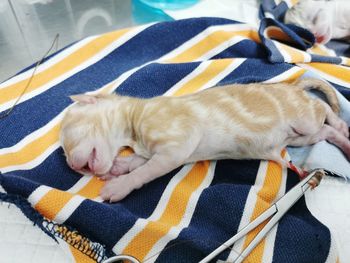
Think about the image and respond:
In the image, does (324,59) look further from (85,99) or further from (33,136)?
(33,136)

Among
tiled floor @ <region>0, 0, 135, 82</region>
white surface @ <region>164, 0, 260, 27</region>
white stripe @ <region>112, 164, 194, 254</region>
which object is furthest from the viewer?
white surface @ <region>164, 0, 260, 27</region>

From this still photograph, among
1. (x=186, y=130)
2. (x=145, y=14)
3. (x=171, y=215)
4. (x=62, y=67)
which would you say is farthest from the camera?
(x=145, y=14)

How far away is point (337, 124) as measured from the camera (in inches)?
50.6

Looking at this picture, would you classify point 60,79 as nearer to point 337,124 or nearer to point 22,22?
point 22,22

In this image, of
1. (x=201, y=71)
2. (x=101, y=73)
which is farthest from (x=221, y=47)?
(x=101, y=73)

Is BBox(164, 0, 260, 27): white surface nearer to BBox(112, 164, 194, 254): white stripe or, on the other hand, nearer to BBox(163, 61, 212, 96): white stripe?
BBox(163, 61, 212, 96): white stripe

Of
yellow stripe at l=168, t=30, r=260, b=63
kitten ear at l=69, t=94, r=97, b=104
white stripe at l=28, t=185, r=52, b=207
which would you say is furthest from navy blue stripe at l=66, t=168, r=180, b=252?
yellow stripe at l=168, t=30, r=260, b=63

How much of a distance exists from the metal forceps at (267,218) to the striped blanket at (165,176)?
0.04 metres

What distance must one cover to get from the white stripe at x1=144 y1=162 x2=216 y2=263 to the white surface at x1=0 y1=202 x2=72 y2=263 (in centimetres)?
23

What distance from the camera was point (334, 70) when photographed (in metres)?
1.46

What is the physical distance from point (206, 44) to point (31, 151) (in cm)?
96

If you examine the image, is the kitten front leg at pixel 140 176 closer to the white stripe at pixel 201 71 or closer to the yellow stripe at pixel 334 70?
the white stripe at pixel 201 71

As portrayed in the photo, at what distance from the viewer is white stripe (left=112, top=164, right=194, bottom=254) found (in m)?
0.90

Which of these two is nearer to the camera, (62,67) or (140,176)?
(140,176)
